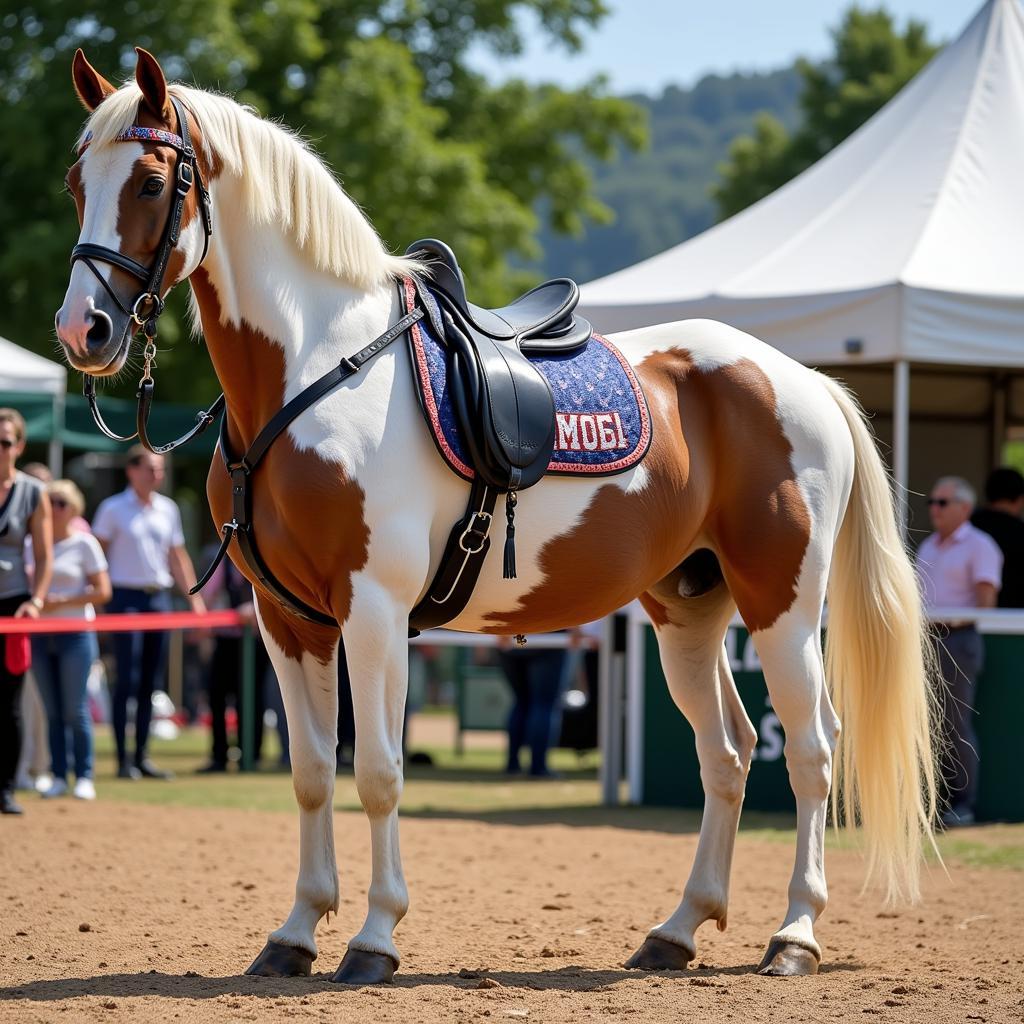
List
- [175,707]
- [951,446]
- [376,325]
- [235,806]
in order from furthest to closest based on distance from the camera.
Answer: [175,707], [951,446], [235,806], [376,325]

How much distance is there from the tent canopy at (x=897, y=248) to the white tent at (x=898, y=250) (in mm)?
11

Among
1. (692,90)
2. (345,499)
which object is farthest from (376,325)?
(692,90)

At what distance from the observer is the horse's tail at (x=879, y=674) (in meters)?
5.26

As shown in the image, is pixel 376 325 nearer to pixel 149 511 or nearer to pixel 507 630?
pixel 507 630

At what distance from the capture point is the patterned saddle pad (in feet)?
15.1

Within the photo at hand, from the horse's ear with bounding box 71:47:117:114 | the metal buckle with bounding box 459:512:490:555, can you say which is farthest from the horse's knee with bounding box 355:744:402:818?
the horse's ear with bounding box 71:47:117:114

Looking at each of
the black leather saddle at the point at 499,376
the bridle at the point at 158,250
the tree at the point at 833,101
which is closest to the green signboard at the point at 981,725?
the black leather saddle at the point at 499,376

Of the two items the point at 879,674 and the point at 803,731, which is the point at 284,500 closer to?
the point at 803,731

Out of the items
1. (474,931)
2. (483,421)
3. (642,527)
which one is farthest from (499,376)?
(474,931)

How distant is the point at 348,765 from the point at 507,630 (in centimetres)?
758

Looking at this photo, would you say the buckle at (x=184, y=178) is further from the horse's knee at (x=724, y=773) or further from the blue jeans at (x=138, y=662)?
the blue jeans at (x=138, y=662)

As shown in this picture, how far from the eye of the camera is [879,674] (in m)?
5.31

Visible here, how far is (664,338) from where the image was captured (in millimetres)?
5379

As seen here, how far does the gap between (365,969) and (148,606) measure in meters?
7.14
